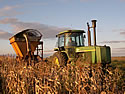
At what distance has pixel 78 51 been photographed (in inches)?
327

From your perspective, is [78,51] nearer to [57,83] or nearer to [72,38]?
[72,38]

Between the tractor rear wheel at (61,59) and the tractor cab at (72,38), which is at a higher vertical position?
the tractor cab at (72,38)

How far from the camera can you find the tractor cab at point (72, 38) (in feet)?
29.0

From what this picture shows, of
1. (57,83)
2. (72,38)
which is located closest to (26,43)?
(72,38)

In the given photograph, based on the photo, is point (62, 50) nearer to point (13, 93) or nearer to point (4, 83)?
point (4, 83)

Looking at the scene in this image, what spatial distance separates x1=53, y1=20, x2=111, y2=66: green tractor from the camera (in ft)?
27.3

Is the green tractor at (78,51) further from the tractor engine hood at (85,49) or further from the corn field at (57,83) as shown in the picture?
the corn field at (57,83)

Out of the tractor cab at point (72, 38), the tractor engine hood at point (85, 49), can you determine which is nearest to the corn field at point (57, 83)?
the tractor engine hood at point (85, 49)

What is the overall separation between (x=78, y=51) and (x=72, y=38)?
934 millimetres

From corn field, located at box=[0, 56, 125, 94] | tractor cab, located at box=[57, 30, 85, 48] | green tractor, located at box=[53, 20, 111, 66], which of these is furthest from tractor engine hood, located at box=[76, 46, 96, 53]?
corn field, located at box=[0, 56, 125, 94]

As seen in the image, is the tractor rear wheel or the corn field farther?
the tractor rear wheel

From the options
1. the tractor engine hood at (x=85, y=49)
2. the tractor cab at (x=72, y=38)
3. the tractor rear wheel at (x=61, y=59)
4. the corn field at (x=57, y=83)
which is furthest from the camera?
the tractor cab at (x=72, y=38)

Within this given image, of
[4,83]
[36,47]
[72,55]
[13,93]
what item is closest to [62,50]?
[72,55]

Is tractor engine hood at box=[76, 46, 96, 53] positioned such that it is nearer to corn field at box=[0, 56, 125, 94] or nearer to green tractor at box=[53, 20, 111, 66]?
green tractor at box=[53, 20, 111, 66]
